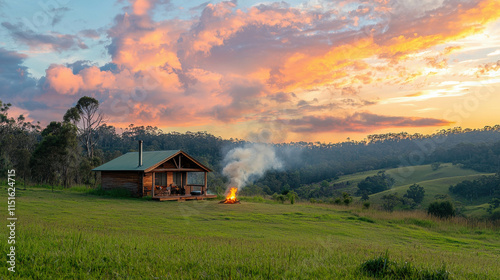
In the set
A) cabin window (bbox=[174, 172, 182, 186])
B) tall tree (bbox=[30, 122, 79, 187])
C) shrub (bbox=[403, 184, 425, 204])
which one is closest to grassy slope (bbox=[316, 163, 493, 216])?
shrub (bbox=[403, 184, 425, 204])

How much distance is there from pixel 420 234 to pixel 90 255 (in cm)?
1565

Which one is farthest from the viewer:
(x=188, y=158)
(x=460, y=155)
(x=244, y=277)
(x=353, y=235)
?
(x=460, y=155)

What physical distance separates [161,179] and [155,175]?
28.0 inches

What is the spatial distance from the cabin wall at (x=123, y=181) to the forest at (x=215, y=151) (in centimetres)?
1128

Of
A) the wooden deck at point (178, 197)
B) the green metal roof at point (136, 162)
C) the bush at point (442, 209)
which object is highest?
the green metal roof at point (136, 162)

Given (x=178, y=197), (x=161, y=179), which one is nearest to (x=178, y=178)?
(x=161, y=179)

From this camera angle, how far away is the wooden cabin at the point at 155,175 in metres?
29.4

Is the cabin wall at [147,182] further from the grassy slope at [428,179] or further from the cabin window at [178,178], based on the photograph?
the grassy slope at [428,179]

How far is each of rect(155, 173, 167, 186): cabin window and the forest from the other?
34.7ft

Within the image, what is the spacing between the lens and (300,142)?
488ft

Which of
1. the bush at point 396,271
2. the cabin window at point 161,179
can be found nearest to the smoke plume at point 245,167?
the cabin window at point 161,179

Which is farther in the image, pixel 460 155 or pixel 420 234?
pixel 460 155

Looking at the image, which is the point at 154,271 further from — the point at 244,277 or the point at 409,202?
the point at 409,202

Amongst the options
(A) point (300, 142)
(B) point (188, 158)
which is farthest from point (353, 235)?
(A) point (300, 142)
